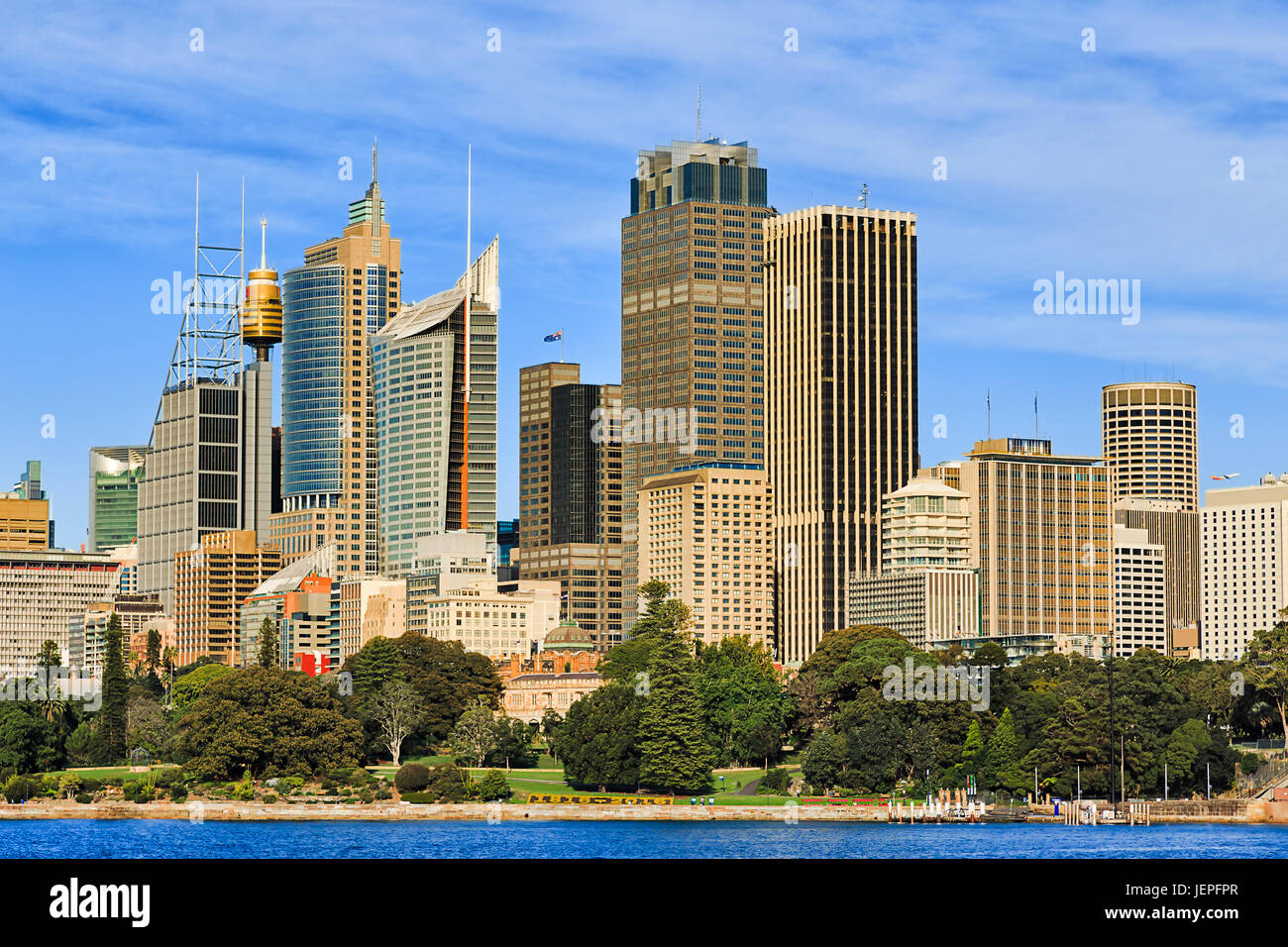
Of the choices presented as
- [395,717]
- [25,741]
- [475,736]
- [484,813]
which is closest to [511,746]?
[475,736]

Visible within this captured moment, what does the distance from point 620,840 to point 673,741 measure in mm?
35225

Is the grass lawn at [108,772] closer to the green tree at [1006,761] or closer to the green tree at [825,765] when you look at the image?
the green tree at [825,765]

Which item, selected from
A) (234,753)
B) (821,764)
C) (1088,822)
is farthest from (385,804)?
(1088,822)

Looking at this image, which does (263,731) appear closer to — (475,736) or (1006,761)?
(475,736)

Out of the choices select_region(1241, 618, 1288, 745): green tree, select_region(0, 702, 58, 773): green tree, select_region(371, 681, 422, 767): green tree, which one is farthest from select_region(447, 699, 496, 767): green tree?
select_region(1241, 618, 1288, 745): green tree

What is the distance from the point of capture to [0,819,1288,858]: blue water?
123 metres

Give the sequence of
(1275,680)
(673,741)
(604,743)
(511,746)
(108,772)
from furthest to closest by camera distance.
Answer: (511,746), (1275,680), (108,772), (604,743), (673,741)

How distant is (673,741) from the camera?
17438cm

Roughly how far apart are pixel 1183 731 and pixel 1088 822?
72.1ft

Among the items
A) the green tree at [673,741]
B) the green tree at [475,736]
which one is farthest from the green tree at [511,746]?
the green tree at [673,741]

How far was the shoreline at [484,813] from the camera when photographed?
536 ft

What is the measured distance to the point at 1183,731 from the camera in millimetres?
173000
